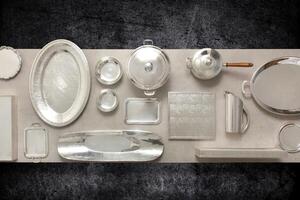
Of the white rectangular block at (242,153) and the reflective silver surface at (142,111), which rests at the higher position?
the reflective silver surface at (142,111)

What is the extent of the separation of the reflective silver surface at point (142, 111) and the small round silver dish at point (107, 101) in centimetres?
4

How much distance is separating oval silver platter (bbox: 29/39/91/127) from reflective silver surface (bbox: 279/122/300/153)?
69 centimetres

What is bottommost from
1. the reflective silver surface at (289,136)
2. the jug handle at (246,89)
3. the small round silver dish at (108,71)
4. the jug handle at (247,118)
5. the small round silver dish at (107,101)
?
the reflective silver surface at (289,136)

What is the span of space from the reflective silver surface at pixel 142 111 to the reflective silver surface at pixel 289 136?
44 centimetres

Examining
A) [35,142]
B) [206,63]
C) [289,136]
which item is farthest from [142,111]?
[289,136]

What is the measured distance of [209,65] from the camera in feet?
3.81

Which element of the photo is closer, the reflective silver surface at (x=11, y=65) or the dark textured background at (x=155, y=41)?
the reflective silver surface at (x=11, y=65)

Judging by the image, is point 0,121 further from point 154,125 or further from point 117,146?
point 154,125

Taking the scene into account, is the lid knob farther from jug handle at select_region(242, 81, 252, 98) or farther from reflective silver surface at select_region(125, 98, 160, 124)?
jug handle at select_region(242, 81, 252, 98)

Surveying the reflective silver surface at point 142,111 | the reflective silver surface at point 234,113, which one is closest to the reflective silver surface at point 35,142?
the reflective silver surface at point 142,111

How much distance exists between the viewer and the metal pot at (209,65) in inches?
45.9

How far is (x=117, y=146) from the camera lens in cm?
122

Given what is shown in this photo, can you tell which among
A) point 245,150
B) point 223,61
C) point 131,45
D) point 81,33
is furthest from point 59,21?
point 245,150

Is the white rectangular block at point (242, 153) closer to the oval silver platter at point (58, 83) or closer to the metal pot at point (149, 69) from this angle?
the metal pot at point (149, 69)
